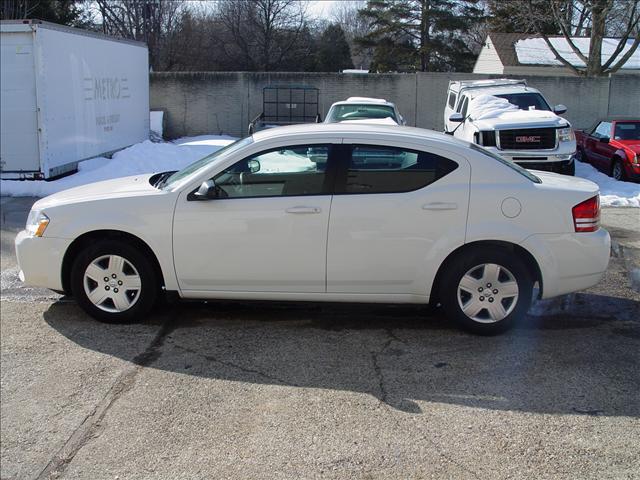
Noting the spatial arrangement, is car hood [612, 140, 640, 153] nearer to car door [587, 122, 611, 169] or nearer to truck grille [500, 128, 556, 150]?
car door [587, 122, 611, 169]

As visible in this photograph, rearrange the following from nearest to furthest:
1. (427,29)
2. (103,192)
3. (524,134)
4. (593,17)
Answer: (103,192) < (524,134) < (593,17) < (427,29)

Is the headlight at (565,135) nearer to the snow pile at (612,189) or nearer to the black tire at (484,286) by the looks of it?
the snow pile at (612,189)

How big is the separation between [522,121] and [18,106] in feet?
31.6

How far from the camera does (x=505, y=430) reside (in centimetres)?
382

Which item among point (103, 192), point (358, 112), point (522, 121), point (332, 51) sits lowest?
point (103, 192)

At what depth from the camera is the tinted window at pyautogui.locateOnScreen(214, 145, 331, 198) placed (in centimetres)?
524

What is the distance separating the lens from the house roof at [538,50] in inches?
1284

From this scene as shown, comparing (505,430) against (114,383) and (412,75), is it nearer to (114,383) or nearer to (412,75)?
(114,383)

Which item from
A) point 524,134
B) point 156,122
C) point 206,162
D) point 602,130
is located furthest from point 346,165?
point 156,122

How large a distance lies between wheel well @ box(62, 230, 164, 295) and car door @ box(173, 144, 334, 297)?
0.24m

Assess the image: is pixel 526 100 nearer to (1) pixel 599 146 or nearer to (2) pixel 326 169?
(1) pixel 599 146

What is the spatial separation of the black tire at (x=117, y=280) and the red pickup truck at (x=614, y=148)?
40.2 ft

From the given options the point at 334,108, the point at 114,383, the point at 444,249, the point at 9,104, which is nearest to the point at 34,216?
the point at 114,383

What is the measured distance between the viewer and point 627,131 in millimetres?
15867
